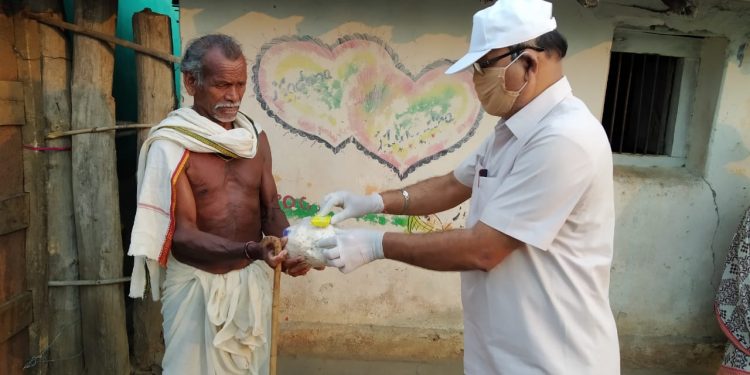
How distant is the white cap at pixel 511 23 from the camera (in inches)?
68.1

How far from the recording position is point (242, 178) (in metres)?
2.58

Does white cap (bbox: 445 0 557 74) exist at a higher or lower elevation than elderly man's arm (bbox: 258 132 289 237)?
higher

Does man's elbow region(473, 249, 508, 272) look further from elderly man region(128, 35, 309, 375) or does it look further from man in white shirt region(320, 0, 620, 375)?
elderly man region(128, 35, 309, 375)

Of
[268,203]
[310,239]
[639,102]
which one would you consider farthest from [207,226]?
[639,102]

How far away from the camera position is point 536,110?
179cm

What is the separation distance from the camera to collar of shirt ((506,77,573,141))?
1.78 m

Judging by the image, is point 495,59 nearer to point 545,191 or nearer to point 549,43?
point 549,43

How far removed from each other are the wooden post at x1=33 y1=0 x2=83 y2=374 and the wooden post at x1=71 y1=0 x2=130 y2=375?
0.06m

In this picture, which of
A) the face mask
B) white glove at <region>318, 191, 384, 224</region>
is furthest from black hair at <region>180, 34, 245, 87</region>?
the face mask

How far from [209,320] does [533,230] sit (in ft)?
5.08

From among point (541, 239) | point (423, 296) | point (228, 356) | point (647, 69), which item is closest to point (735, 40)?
point (647, 69)

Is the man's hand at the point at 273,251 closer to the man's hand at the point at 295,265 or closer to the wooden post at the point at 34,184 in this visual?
the man's hand at the point at 295,265

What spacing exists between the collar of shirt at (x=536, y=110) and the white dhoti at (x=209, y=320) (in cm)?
148

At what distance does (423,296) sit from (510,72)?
257 centimetres
